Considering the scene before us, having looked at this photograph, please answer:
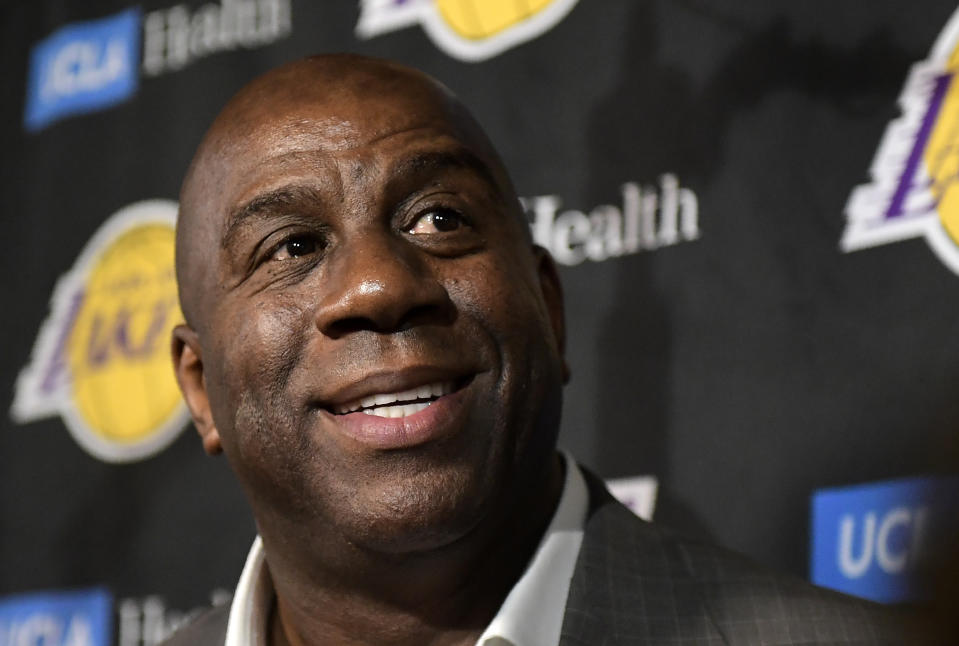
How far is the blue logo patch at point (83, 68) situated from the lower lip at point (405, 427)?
4.51 ft

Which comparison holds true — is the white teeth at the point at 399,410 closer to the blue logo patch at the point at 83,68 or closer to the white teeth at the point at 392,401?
the white teeth at the point at 392,401

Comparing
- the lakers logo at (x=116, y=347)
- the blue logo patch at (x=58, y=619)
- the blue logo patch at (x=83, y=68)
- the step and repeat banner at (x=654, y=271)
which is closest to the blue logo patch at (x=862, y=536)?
the step and repeat banner at (x=654, y=271)

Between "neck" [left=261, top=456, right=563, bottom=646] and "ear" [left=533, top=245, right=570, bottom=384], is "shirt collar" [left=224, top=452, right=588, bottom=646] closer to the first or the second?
"neck" [left=261, top=456, right=563, bottom=646]

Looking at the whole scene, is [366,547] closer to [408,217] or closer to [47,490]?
[408,217]

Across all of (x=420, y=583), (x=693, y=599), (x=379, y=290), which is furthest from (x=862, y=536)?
(x=379, y=290)

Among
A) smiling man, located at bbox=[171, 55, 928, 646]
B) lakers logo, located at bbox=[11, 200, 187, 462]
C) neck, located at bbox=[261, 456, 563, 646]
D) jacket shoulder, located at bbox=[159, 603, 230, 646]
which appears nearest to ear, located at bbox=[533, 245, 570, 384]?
smiling man, located at bbox=[171, 55, 928, 646]

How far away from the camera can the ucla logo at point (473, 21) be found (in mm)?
1739

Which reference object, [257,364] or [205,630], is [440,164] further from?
[205,630]

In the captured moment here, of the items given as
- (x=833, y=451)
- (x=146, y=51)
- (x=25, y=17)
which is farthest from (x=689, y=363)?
(x=25, y=17)

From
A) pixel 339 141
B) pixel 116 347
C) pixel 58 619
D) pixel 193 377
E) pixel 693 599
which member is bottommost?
pixel 58 619

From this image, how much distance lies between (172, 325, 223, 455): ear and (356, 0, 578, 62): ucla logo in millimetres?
706

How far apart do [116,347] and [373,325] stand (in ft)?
4.05

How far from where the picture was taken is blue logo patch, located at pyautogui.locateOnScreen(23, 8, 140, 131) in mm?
2268

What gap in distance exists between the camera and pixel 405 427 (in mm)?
1063
